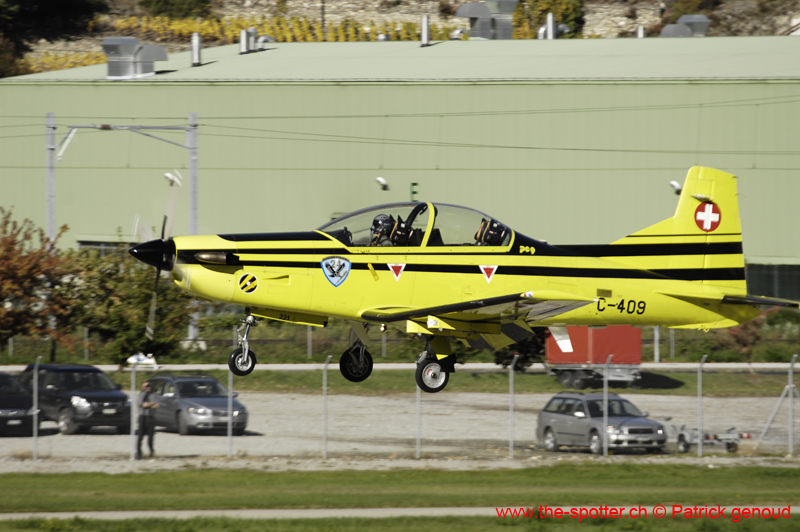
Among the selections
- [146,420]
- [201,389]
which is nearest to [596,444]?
[201,389]

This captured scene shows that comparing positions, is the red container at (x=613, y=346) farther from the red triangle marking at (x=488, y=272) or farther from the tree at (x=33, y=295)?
the red triangle marking at (x=488, y=272)

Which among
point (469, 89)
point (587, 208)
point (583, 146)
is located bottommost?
point (587, 208)

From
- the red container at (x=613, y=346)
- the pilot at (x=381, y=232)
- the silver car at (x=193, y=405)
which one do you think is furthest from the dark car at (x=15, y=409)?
the red container at (x=613, y=346)

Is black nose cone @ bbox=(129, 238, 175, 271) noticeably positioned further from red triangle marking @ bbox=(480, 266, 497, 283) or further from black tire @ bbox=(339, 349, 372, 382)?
red triangle marking @ bbox=(480, 266, 497, 283)

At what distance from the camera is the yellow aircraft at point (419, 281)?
499 inches

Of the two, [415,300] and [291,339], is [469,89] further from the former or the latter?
[415,300]

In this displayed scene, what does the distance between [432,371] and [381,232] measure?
2268 millimetres

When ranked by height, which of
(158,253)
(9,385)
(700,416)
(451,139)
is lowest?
(700,416)

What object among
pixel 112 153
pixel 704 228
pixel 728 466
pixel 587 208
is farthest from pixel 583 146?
pixel 704 228

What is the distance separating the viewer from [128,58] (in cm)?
4797

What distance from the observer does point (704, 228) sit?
50.6 feet

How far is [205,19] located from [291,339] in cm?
6091

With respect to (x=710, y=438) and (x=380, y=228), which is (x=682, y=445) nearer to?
(x=710, y=438)

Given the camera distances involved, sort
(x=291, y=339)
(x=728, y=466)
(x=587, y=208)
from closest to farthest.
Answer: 1. (x=728, y=466)
2. (x=291, y=339)
3. (x=587, y=208)
